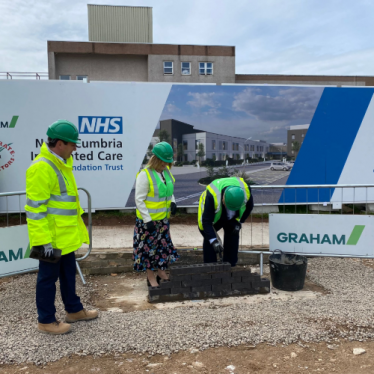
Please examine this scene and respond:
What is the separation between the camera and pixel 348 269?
5.29 metres

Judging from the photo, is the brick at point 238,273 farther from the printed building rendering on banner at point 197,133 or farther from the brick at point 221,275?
the printed building rendering on banner at point 197,133

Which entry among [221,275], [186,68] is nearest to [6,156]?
[221,275]

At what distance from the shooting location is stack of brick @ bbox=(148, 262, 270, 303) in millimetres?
4098

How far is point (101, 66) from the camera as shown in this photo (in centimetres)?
2264

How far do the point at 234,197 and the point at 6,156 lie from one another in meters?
5.39

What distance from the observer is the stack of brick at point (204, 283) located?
410 cm

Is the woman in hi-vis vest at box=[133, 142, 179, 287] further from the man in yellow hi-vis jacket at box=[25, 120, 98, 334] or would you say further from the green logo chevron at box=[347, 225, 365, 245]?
the green logo chevron at box=[347, 225, 365, 245]

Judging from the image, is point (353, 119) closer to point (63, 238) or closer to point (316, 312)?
point (316, 312)

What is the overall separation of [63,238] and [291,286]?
2924mm

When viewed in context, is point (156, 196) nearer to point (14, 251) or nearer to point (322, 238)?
point (14, 251)

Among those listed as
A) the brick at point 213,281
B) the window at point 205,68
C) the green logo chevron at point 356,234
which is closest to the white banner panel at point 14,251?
the brick at point 213,281

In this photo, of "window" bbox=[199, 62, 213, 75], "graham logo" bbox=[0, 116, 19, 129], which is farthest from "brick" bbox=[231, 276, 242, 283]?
"window" bbox=[199, 62, 213, 75]

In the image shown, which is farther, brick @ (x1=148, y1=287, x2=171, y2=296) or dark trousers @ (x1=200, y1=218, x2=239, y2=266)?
dark trousers @ (x1=200, y1=218, x2=239, y2=266)

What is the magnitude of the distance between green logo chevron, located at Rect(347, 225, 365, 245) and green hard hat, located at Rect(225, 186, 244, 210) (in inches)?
81.5
